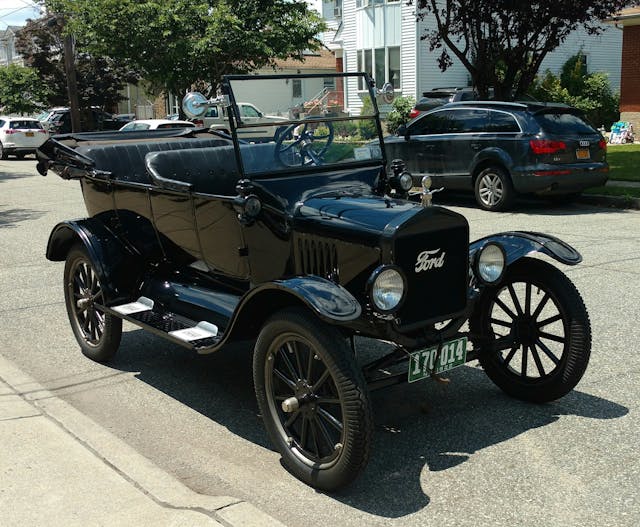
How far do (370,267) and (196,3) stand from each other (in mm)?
26795

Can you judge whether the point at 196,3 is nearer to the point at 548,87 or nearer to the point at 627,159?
the point at 548,87

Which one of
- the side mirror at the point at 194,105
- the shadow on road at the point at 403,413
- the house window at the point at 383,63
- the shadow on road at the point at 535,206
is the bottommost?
the shadow on road at the point at 535,206

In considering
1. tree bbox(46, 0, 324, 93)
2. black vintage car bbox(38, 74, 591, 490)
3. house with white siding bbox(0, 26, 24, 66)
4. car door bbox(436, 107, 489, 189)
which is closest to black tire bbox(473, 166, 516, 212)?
car door bbox(436, 107, 489, 189)

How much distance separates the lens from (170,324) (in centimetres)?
518

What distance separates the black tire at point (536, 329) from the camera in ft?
15.3

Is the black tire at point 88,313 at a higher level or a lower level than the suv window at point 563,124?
lower

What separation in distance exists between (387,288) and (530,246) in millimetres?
1251

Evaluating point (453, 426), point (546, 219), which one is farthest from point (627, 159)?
point (453, 426)

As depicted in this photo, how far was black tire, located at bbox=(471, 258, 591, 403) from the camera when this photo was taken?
4.66 metres

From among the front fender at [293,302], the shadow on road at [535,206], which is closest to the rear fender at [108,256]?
the front fender at [293,302]

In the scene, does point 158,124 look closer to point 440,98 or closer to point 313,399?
point 440,98

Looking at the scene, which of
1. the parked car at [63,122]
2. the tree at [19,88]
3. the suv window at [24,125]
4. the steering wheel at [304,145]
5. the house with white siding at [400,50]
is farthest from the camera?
the tree at [19,88]

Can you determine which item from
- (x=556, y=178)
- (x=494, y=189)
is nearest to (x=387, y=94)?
(x=556, y=178)

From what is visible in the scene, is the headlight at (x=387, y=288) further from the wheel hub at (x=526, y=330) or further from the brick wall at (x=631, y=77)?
the brick wall at (x=631, y=77)
